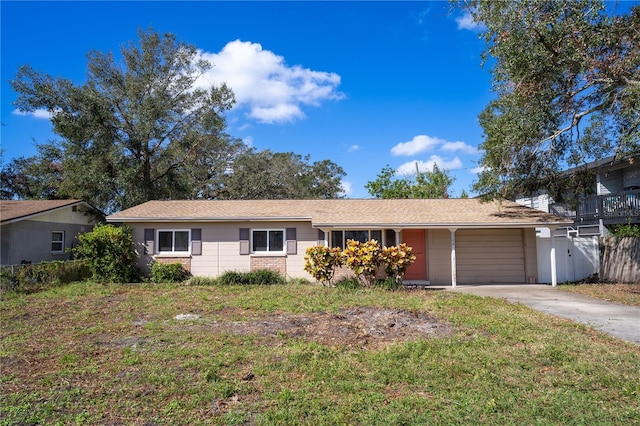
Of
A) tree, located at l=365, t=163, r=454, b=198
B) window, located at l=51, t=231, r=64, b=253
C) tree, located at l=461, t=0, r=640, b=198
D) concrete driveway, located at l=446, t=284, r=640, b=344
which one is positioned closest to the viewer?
concrete driveway, located at l=446, t=284, r=640, b=344

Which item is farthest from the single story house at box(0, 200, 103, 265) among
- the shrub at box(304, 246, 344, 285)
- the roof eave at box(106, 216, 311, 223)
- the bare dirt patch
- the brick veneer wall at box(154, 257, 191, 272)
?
the bare dirt patch

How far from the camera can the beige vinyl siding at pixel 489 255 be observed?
51.4 feet

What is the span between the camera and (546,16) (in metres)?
10.5

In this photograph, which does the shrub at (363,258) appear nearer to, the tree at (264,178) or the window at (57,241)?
the window at (57,241)

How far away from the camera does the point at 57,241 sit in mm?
18062

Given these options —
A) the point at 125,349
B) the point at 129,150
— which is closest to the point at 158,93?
the point at 129,150

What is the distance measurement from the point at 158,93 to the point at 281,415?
22546 millimetres

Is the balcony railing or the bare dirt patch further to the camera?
the balcony railing

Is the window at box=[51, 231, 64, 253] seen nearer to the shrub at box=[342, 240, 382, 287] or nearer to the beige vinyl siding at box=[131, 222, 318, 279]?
the beige vinyl siding at box=[131, 222, 318, 279]

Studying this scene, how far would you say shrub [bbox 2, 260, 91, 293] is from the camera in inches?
485

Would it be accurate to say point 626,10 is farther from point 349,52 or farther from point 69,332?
point 69,332

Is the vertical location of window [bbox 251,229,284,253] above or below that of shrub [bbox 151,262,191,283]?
above

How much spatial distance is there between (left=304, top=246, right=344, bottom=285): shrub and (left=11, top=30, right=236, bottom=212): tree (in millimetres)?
12799

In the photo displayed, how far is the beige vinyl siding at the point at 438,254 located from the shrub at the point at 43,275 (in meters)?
12.9
